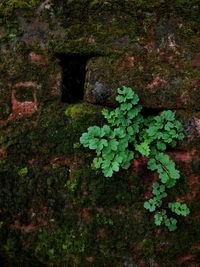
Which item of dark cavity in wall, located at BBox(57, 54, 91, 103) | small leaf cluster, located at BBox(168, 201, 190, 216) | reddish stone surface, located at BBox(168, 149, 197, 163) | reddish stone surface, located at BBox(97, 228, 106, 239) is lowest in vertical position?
reddish stone surface, located at BBox(97, 228, 106, 239)

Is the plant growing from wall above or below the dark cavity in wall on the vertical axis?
below

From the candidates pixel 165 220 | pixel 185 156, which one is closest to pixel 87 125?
pixel 185 156

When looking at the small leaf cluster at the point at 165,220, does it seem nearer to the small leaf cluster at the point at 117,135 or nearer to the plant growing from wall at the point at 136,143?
the plant growing from wall at the point at 136,143

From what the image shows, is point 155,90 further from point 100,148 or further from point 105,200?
point 105,200

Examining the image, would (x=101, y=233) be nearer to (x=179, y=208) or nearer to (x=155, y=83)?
(x=179, y=208)

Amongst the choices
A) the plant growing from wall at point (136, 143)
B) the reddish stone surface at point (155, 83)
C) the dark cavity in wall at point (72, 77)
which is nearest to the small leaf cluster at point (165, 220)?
the plant growing from wall at point (136, 143)

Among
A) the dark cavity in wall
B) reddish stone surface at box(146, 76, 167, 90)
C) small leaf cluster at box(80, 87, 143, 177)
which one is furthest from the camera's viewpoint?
the dark cavity in wall

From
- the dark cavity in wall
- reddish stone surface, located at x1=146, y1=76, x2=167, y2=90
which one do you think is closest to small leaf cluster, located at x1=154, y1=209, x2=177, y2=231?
reddish stone surface, located at x1=146, y1=76, x2=167, y2=90

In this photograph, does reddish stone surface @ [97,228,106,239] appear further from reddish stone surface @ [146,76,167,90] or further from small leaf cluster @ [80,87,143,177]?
reddish stone surface @ [146,76,167,90]
